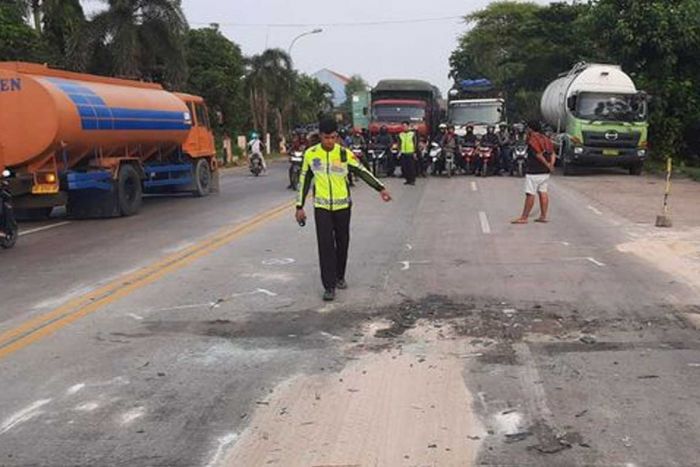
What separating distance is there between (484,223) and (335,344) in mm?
8318

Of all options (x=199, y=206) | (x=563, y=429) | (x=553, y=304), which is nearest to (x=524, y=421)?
(x=563, y=429)

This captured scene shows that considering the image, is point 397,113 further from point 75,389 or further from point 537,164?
point 75,389

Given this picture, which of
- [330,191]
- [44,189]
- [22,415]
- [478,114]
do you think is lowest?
[22,415]

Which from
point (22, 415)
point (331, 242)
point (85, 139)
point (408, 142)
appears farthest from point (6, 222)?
point (408, 142)

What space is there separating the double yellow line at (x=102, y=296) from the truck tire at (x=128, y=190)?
4353 mm

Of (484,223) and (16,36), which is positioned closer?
(484,223)

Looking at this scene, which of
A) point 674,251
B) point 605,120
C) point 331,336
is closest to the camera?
point 331,336

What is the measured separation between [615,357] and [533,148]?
27.6 feet

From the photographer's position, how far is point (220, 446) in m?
4.42

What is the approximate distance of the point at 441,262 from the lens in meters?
10.2

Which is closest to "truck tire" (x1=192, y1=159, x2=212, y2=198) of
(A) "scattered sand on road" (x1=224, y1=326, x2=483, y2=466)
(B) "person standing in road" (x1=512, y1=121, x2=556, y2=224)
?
(B) "person standing in road" (x1=512, y1=121, x2=556, y2=224)

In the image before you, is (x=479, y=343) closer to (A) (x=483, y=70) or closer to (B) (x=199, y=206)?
(B) (x=199, y=206)

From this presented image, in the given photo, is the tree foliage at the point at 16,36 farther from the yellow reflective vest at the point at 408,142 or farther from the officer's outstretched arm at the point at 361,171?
the officer's outstretched arm at the point at 361,171

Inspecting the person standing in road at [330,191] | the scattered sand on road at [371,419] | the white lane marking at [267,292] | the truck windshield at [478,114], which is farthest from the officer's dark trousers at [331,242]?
the truck windshield at [478,114]
